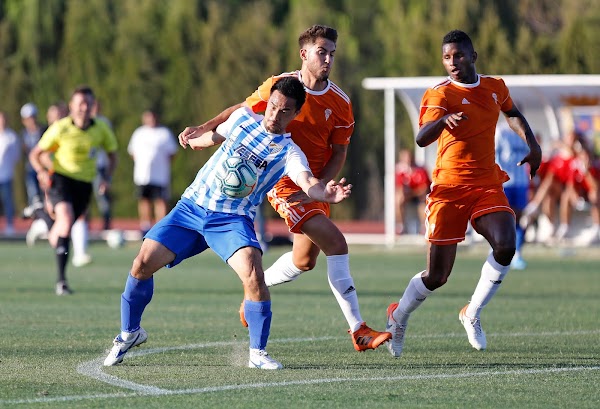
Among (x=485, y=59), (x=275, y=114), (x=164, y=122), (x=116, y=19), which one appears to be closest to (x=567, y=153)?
(x=485, y=59)

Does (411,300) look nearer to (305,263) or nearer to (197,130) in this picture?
(305,263)

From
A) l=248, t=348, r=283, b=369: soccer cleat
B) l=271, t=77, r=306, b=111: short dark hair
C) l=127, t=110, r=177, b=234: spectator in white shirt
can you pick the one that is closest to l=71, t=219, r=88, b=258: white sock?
l=127, t=110, r=177, b=234: spectator in white shirt

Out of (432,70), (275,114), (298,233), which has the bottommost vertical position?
(298,233)

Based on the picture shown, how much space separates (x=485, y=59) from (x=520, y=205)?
1194 cm

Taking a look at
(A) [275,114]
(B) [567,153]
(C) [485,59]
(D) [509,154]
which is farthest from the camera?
(C) [485,59]

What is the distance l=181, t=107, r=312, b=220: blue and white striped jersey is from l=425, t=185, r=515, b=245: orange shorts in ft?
4.75

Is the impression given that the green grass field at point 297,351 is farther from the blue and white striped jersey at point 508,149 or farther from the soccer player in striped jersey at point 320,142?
the blue and white striped jersey at point 508,149

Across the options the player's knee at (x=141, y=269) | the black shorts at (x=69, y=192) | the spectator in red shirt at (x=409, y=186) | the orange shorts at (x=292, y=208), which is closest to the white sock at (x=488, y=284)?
the orange shorts at (x=292, y=208)

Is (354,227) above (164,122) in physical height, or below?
below

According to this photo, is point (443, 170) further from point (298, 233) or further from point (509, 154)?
point (509, 154)

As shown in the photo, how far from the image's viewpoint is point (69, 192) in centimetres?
1438

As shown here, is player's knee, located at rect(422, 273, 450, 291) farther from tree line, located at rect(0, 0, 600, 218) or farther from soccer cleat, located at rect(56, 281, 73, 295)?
tree line, located at rect(0, 0, 600, 218)

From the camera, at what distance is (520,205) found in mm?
17469

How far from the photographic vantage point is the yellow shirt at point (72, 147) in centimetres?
1445
